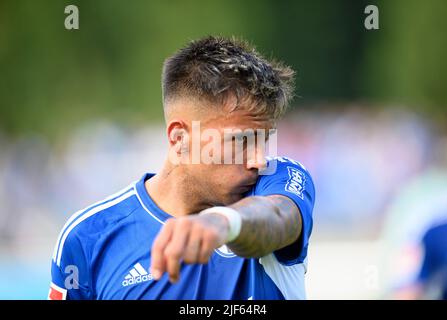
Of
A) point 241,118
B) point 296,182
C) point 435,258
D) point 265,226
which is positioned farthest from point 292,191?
point 435,258

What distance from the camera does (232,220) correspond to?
201 cm

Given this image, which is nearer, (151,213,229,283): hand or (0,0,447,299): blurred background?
(151,213,229,283): hand

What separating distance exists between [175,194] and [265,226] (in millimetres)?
695

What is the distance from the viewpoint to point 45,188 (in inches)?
413

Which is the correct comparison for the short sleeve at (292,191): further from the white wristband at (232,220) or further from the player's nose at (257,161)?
the white wristband at (232,220)

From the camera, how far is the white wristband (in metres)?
2.00

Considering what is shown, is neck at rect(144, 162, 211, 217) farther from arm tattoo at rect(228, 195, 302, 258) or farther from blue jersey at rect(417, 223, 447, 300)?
blue jersey at rect(417, 223, 447, 300)

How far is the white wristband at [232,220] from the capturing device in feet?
6.57

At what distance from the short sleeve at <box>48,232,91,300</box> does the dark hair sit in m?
0.68

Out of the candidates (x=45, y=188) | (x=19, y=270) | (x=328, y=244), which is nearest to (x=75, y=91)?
(x=45, y=188)

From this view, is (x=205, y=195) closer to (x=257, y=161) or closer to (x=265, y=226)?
(x=257, y=161)

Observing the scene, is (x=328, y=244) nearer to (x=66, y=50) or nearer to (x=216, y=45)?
(x=66, y=50)

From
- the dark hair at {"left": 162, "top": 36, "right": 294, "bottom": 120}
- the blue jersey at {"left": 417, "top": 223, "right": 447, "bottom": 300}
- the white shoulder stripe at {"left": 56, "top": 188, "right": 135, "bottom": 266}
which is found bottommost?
the blue jersey at {"left": 417, "top": 223, "right": 447, "bottom": 300}

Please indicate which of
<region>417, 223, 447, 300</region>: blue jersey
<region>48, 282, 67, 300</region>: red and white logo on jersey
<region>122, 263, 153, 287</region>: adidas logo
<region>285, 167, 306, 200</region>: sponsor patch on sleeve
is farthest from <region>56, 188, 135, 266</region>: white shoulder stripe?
<region>417, 223, 447, 300</region>: blue jersey
